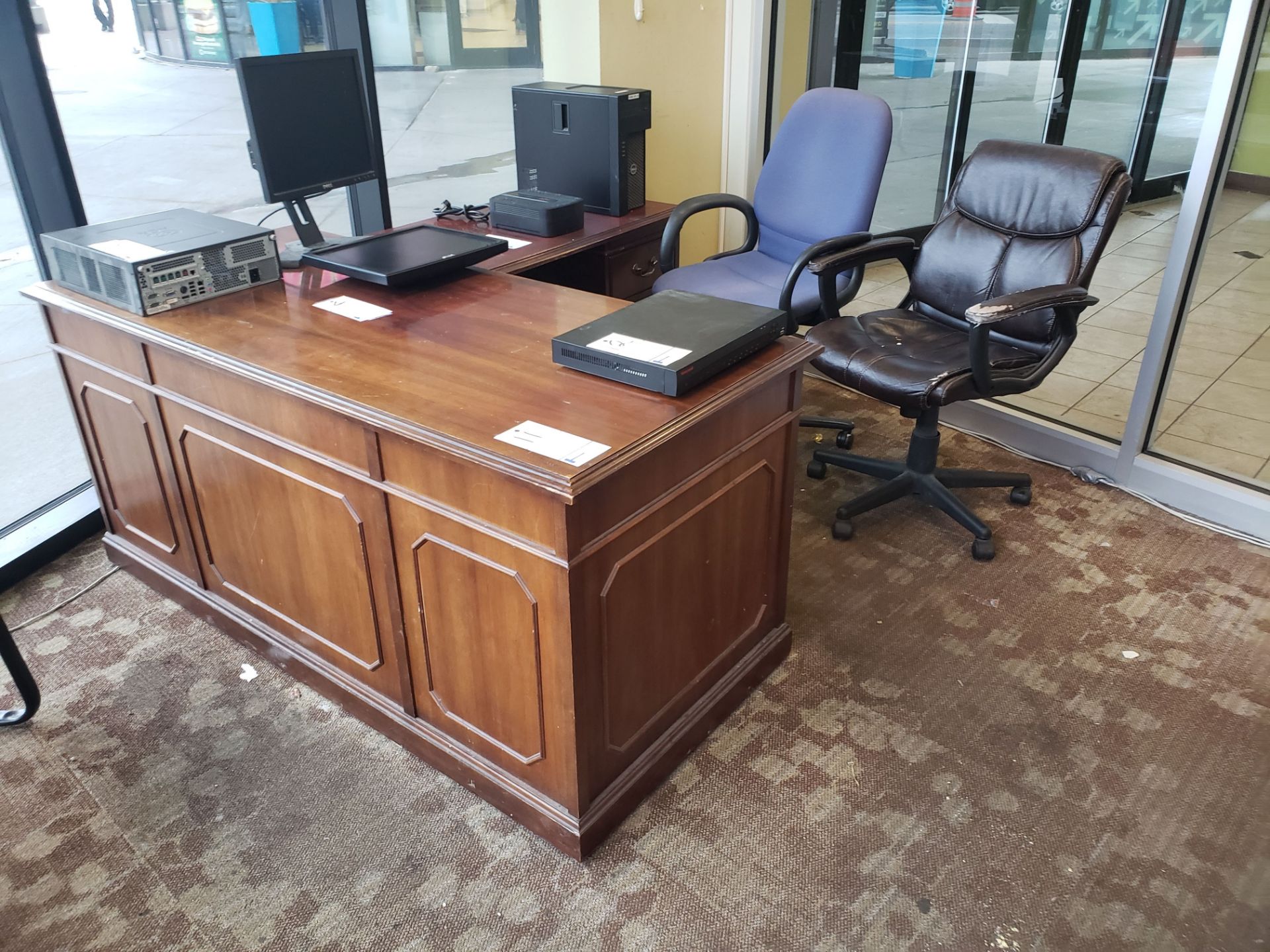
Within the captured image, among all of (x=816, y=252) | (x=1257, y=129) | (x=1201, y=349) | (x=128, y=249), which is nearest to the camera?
(x=128, y=249)

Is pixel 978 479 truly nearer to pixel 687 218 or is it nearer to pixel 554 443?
pixel 687 218

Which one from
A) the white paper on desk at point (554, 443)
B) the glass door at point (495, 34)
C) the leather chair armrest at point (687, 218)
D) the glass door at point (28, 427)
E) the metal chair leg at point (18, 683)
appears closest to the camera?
the white paper on desk at point (554, 443)

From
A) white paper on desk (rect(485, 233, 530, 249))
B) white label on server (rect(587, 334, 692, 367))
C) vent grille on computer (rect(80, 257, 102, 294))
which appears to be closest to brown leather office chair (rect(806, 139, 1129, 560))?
white paper on desk (rect(485, 233, 530, 249))

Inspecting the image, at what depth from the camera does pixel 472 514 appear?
1580 mm

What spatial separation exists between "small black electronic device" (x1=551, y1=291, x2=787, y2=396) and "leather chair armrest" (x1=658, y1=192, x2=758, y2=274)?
1.09 meters

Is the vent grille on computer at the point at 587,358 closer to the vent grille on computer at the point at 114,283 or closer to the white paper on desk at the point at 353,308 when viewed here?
the white paper on desk at the point at 353,308

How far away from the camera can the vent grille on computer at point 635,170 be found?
120 inches

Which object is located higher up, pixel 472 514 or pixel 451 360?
pixel 451 360

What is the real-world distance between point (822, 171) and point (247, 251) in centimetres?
175

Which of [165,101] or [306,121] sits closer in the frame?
[306,121]

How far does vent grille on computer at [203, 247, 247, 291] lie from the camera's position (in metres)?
2.14

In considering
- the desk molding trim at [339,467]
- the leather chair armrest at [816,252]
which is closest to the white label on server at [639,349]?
the desk molding trim at [339,467]

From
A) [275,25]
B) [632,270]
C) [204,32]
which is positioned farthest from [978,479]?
[204,32]

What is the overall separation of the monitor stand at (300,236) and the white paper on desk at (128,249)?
33cm
